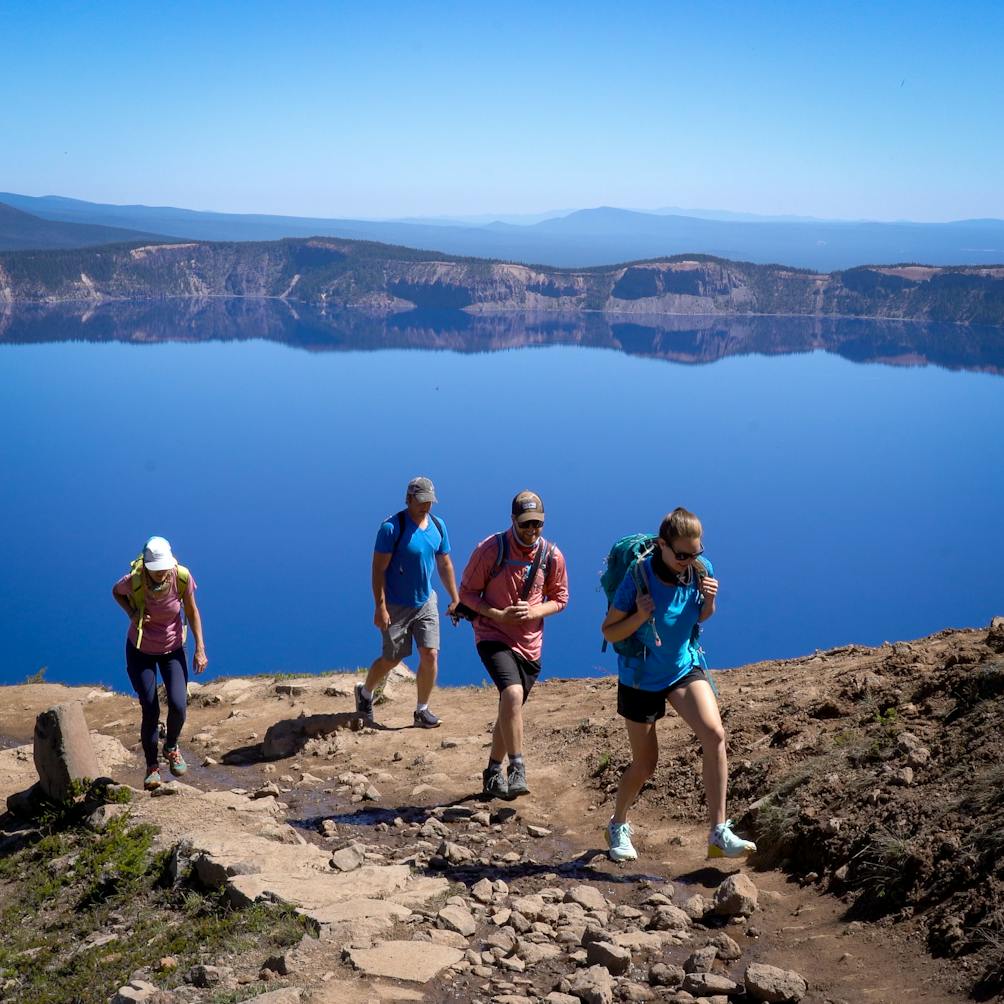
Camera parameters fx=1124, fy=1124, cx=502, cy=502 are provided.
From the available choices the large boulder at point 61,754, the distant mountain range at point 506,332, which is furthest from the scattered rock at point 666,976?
the distant mountain range at point 506,332

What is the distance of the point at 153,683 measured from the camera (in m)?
7.21

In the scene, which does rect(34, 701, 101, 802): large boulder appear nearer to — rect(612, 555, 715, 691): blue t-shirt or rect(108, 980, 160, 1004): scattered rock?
rect(108, 980, 160, 1004): scattered rock

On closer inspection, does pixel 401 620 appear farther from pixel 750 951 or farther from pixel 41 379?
pixel 41 379

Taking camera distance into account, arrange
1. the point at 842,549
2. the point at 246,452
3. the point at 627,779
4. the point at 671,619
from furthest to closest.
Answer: the point at 246,452
the point at 842,549
the point at 627,779
the point at 671,619

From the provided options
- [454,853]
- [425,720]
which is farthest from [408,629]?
[454,853]

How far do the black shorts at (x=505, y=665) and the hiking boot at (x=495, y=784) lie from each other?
2.06 ft

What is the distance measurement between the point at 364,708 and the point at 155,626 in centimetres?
221

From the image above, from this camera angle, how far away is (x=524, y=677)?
6.61 m

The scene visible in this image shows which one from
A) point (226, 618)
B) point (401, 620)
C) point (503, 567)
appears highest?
point (503, 567)

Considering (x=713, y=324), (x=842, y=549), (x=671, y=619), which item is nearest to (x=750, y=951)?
(x=671, y=619)

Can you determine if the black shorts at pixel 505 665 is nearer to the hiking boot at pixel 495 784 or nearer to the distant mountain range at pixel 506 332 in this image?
the hiking boot at pixel 495 784

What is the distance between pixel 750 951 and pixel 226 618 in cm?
3635

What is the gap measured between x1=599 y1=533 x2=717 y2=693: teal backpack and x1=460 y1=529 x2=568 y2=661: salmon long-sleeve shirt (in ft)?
3.16

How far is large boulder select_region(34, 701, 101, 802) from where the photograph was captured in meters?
6.92
